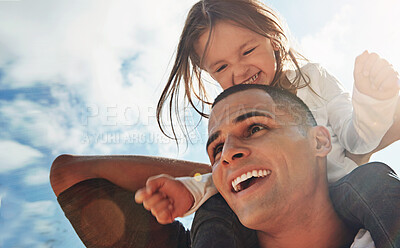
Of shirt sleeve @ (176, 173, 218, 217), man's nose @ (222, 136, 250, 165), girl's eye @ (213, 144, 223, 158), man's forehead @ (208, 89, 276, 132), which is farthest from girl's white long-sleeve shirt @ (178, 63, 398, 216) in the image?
man's forehead @ (208, 89, 276, 132)

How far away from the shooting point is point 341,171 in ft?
6.75

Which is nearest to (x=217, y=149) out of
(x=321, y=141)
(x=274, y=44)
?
(x=321, y=141)

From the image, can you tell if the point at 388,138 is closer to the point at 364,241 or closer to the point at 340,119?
the point at 340,119

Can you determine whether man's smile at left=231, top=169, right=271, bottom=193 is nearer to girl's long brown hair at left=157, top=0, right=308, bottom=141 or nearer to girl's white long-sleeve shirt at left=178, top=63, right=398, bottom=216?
girl's white long-sleeve shirt at left=178, top=63, right=398, bottom=216

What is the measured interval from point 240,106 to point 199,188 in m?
0.53

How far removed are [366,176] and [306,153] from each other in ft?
1.04

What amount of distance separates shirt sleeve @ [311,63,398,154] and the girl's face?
0.55m

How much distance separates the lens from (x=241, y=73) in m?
2.68

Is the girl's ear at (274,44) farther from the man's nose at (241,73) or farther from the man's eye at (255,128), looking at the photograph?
the man's eye at (255,128)

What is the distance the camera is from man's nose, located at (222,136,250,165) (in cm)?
175

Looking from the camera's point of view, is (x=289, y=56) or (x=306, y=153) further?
(x=289, y=56)

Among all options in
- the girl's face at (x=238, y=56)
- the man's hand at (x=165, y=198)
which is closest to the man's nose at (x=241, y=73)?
the girl's face at (x=238, y=56)

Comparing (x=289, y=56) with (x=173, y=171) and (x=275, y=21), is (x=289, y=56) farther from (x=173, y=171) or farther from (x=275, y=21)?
(x=173, y=171)

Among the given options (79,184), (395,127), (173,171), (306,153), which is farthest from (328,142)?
(79,184)
